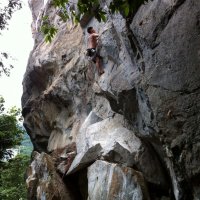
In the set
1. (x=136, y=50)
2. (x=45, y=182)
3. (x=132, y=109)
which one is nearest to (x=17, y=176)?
(x=45, y=182)

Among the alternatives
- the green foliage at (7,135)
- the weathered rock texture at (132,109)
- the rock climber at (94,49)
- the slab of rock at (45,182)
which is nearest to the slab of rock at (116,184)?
the weathered rock texture at (132,109)

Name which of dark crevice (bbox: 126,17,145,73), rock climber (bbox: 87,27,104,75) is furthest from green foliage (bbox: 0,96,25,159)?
dark crevice (bbox: 126,17,145,73)

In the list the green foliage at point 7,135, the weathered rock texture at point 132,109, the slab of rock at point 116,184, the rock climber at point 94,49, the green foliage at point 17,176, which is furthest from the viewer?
the green foliage at point 17,176

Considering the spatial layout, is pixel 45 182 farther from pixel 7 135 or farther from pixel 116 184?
pixel 7 135

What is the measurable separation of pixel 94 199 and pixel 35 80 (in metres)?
9.57

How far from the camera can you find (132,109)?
29.9ft

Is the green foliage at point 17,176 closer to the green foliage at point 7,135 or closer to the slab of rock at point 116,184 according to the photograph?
the green foliage at point 7,135

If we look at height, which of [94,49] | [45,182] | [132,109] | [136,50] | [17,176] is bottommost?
[45,182]

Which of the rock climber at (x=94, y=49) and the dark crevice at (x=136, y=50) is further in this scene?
the rock climber at (x=94, y=49)

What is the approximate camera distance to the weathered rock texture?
21.7ft

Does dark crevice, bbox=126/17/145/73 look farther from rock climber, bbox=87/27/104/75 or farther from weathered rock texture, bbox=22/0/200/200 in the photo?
rock climber, bbox=87/27/104/75

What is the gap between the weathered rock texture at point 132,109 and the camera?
21.7 ft

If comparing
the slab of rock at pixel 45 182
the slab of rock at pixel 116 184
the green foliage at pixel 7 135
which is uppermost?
the green foliage at pixel 7 135

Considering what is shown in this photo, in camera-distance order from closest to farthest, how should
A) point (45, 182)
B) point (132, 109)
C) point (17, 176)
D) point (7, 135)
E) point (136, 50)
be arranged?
point (136, 50)
point (132, 109)
point (45, 182)
point (7, 135)
point (17, 176)
